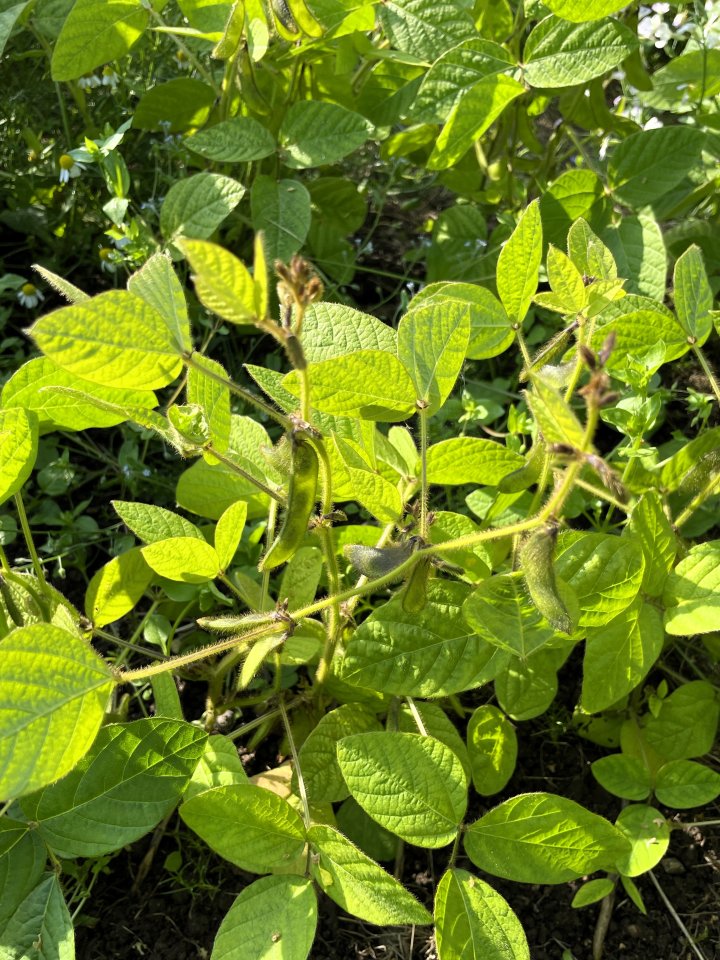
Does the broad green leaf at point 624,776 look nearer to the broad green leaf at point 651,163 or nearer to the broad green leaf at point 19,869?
the broad green leaf at point 19,869

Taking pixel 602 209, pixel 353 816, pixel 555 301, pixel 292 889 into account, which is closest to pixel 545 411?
pixel 555 301

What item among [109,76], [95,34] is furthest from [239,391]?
[109,76]

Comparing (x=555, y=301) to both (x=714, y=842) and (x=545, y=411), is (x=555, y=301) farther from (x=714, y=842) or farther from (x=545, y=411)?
(x=714, y=842)

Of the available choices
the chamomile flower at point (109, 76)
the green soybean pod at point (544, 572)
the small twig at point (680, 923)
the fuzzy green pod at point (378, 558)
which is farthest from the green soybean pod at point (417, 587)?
the chamomile flower at point (109, 76)

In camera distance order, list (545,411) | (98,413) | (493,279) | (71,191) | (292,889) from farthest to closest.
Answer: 1. (71,191)
2. (493,279)
3. (98,413)
4. (292,889)
5. (545,411)

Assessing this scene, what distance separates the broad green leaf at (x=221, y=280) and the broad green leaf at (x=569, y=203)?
1046 millimetres

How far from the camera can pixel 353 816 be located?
1.28m

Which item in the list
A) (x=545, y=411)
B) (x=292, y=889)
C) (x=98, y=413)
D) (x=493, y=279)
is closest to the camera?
(x=545, y=411)

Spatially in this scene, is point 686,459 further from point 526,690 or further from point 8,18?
point 8,18

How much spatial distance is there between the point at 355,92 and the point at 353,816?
1368 millimetres

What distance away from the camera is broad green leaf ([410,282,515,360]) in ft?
3.80

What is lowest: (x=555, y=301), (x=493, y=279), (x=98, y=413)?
(x=493, y=279)

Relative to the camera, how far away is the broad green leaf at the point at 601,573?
1.04 m

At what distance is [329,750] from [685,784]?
1.54 ft
